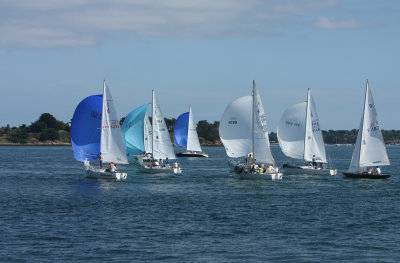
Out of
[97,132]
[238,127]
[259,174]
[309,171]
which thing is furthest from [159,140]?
[259,174]

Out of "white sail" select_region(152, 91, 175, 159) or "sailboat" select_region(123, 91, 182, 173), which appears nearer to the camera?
"sailboat" select_region(123, 91, 182, 173)

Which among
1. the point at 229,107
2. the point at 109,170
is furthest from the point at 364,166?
the point at 109,170

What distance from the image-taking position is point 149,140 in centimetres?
9431

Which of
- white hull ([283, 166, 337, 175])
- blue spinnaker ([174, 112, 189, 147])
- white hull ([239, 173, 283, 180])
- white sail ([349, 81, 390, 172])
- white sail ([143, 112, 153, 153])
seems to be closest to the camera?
white hull ([239, 173, 283, 180])

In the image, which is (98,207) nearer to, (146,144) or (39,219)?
(39,219)

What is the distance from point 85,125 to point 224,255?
38.1 m

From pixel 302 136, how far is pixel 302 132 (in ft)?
1.73

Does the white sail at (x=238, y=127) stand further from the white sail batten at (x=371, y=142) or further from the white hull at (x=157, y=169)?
the white sail batten at (x=371, y=142)

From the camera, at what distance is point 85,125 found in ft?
221

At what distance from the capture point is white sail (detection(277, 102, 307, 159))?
263 ft

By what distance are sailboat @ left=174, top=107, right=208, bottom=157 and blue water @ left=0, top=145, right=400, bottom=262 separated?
234 ft

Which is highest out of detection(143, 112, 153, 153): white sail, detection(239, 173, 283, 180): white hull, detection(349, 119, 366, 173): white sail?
detection(143, 112, 153, 153): white sail

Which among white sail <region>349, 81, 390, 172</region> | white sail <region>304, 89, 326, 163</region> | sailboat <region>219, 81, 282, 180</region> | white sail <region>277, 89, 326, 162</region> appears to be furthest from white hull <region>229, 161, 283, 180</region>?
white sail <region>277, 89, 326, 162</region>

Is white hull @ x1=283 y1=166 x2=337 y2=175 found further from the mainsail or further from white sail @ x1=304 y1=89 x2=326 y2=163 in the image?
the mainsail
